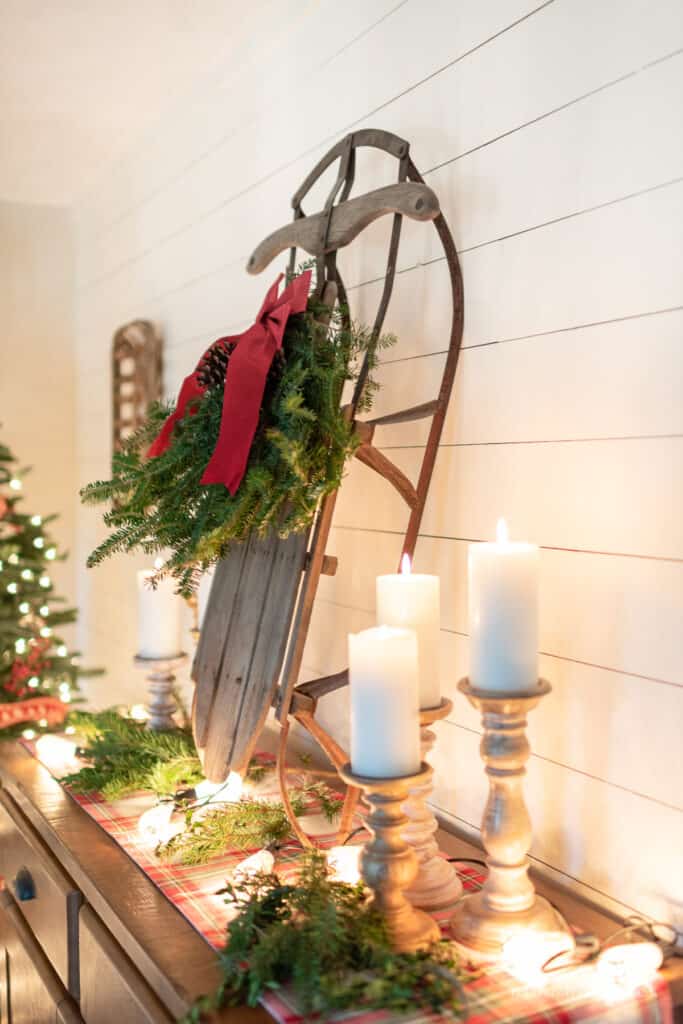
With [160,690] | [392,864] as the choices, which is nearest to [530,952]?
[392,864]

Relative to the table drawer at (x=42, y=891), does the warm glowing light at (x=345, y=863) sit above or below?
above

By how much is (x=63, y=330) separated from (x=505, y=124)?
257 centimetres

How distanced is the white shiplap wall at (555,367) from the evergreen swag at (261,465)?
0.69ft

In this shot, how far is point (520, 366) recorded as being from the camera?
4.33 feet

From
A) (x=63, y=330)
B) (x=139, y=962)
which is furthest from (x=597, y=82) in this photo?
(x=63, y=330)

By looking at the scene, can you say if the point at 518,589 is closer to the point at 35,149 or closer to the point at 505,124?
the point at 505,124

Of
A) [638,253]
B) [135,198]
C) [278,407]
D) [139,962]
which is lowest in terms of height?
[139,962]

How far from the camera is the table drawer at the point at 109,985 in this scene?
3.43ft

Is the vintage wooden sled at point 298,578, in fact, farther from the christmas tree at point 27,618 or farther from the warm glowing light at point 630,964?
the christmas tree at point 27,618

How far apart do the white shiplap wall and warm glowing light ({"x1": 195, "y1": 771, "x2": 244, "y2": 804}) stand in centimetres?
32

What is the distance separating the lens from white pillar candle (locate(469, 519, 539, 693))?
102cm

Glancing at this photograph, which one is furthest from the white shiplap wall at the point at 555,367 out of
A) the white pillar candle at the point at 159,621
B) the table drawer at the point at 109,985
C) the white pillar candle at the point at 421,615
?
the table drawer at the point at 109,985

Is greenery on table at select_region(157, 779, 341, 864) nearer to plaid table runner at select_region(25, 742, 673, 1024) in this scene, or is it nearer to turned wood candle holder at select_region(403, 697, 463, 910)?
plaid table runner at select_region(25, 742, 673, 1024)

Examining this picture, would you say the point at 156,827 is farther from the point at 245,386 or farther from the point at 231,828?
the point at 245,386
